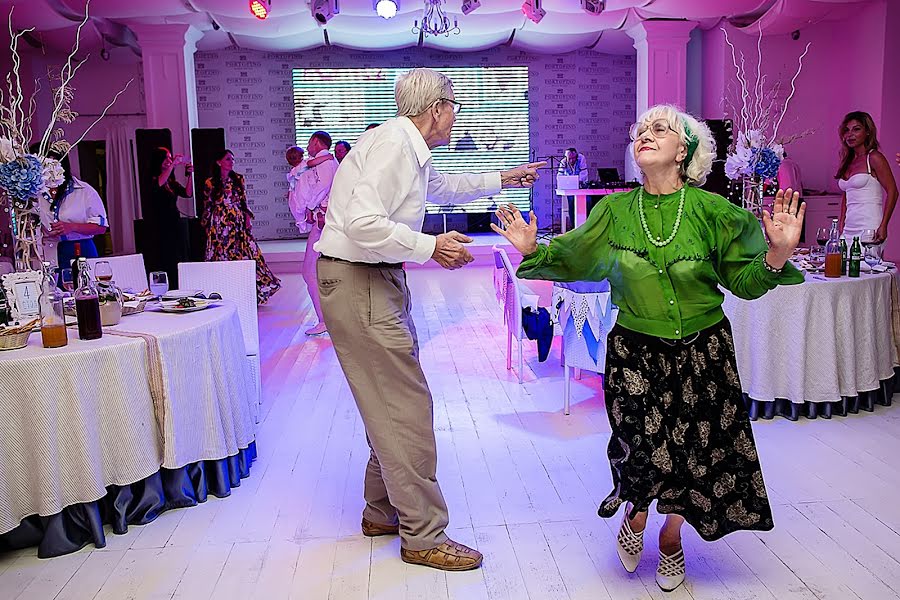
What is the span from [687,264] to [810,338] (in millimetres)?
2135

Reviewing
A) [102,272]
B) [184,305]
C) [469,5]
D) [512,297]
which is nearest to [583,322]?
[512,297]

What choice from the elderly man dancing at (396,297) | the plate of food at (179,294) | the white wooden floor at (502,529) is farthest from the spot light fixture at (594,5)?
the elderly man dancing at (396,297)

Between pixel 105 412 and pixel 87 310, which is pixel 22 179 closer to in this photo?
pixel 87 310

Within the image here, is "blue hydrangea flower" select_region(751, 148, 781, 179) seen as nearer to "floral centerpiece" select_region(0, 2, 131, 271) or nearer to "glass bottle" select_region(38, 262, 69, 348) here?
"floral centerpiece" select_region(0, 2, 131, 271)

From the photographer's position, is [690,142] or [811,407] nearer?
[690,142]

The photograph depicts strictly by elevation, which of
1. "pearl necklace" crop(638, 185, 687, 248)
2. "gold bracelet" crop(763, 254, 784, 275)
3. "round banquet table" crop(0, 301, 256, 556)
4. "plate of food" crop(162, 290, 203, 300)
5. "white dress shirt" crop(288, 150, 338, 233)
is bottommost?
"round banquet table" crop(0, 301, 256, 556)

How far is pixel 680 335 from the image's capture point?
240 cm

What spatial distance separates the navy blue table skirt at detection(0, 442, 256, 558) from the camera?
2895 millimetres

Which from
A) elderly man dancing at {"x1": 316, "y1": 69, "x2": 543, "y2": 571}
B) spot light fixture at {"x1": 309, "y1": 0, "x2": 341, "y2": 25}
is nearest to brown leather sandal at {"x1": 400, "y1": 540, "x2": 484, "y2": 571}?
elderly man dancing at {"x1": 316, "y1": 69, "x2": 543, "y2": 571}

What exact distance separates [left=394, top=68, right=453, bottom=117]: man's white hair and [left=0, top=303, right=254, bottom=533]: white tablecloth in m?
1.29

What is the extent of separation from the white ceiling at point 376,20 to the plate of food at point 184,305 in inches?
252

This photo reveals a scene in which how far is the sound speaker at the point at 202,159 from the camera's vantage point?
877cm

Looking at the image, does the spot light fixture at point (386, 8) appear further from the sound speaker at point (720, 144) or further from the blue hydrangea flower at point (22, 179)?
the blue hydrangea flower at point (22, 179)

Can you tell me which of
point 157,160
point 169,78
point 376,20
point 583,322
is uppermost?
point 376,20
